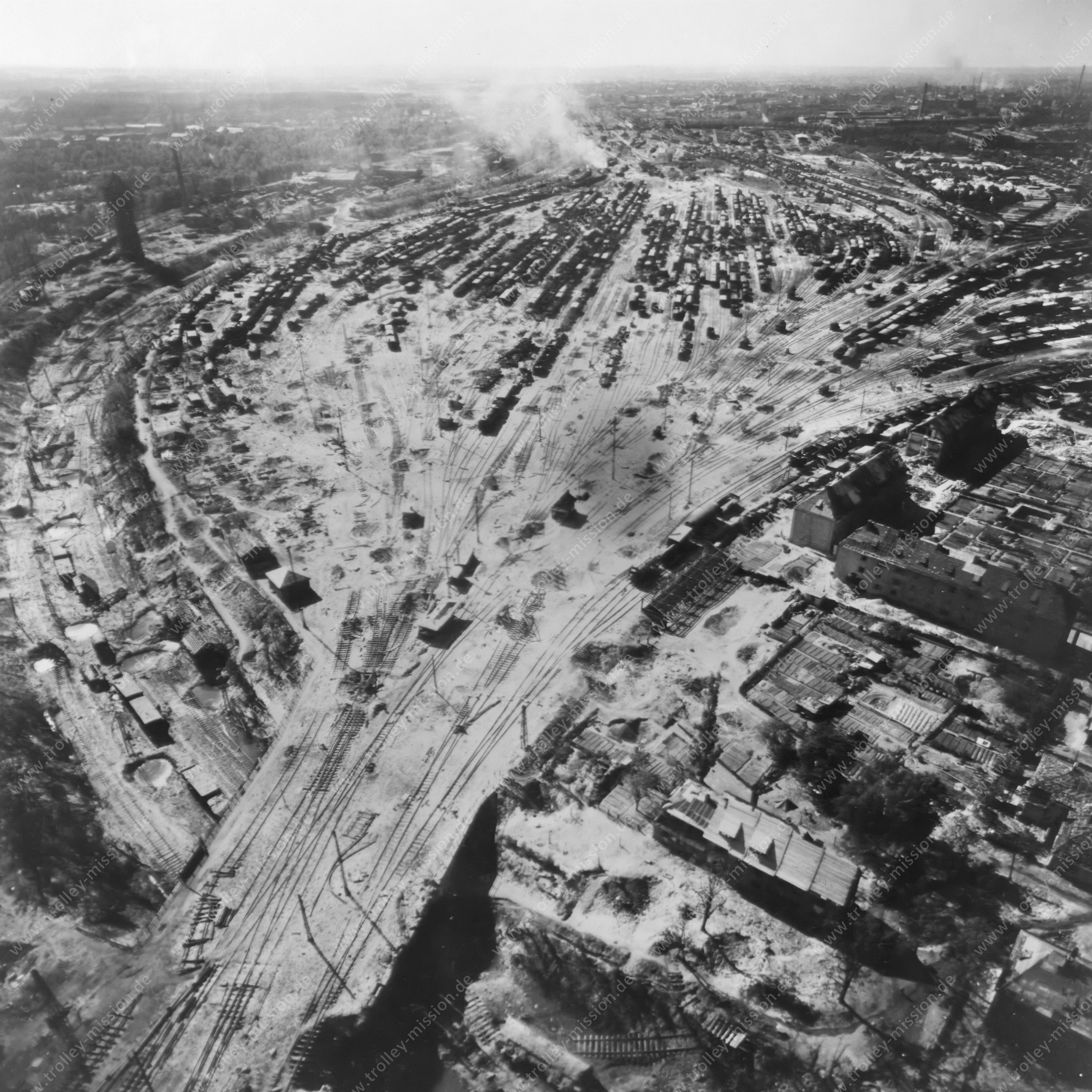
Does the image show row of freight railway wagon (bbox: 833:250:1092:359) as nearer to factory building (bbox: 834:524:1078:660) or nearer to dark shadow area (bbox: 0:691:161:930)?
factory building (bbox: 834:524:1078:660)

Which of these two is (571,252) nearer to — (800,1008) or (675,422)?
(675,422)

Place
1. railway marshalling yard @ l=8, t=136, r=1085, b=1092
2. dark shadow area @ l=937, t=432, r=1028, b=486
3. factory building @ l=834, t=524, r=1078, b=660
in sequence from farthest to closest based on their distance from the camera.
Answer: dark shadow area @ l=937, t=432, r=1028, b=486 → factory building @ l=834, t=524, r=1078, b=660 → railway marshalling yard @ l=8, t=136, r=1085, b=1092

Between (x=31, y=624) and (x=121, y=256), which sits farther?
(x=121, y=256)

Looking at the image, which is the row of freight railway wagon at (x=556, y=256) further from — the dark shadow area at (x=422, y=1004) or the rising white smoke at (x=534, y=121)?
the dark shadow area at (x=422, y=1004)

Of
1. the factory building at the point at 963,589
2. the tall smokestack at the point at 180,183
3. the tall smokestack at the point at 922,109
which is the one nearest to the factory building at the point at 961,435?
the factory building at the point at 963,589

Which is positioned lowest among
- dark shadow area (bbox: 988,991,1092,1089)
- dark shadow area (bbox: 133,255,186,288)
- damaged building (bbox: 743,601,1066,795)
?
dark shadow area (bbox: 988,991,1092,1089)

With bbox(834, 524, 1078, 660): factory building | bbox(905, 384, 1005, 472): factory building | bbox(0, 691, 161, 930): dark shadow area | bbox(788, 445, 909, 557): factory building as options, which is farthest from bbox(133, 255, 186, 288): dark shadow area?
bbox(834, 524, 1078, 660): factory building

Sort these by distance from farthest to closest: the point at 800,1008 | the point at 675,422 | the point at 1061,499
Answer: the point at 675,422
the point at 1061,499
the point at 800,1008

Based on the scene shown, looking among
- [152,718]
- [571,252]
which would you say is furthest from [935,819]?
[571,252]
